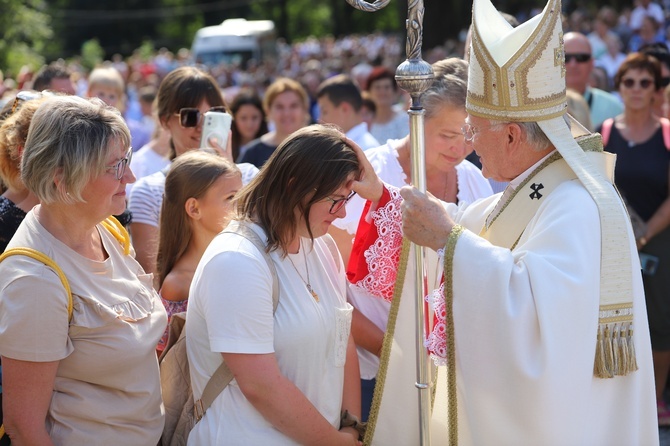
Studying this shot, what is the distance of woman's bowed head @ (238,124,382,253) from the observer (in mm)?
2822

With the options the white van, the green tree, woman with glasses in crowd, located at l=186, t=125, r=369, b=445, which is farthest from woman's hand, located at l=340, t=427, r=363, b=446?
the white van

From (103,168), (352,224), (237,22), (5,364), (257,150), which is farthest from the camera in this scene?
(237,22)

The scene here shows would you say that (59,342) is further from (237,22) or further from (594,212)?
(237,22)

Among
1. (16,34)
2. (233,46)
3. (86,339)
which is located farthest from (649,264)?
(233,46)

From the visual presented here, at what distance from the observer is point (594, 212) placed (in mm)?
2703

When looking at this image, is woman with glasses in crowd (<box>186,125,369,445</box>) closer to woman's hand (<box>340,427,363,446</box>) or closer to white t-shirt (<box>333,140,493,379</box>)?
woman's hand (<box>340,427,363,446</box>)

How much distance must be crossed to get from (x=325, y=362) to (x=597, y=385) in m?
0.87

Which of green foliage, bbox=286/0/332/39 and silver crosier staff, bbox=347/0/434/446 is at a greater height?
green foliage, bbox=286/0/332/39

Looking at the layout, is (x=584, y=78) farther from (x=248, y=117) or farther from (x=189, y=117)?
(x=189, y=117)

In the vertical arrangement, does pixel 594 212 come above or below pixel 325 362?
above

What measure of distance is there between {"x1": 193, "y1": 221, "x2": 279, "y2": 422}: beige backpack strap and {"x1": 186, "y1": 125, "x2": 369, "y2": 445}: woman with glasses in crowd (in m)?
0.02

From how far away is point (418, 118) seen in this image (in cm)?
272

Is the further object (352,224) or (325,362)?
(352,224)

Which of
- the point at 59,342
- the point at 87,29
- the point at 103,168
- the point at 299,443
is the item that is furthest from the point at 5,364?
the point at 87,29
